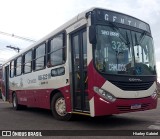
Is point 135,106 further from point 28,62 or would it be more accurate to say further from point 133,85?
point 28,62

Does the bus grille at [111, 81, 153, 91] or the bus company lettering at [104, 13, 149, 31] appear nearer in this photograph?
the bus grille at [111, 81, 153, 91]

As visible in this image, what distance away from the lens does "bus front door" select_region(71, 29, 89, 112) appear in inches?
346

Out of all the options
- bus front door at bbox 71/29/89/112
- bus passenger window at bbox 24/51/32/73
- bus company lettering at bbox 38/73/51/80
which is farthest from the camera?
bus passenger window at bbox 24/51/32/73

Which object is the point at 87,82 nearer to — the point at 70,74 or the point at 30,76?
the point at 70,74

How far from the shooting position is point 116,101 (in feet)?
27.2

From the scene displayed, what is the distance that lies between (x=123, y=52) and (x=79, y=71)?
55.9 inches

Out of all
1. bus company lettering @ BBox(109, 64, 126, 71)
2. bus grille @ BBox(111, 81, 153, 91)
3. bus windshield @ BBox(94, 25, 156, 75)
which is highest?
bus windshield @ BBox(94, 25, 156, 75)

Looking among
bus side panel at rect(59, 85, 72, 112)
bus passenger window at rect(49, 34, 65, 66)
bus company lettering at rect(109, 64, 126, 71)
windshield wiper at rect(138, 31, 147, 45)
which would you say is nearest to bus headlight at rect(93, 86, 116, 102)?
bus company lettering at rect(109, 64, 126, 71)

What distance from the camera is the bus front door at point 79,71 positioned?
8780 millimetres

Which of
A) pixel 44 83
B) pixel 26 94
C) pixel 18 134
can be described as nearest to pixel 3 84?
pixel 26 94

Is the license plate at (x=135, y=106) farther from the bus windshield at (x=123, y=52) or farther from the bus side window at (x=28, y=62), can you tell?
the bus side window at (x=28, y=62)

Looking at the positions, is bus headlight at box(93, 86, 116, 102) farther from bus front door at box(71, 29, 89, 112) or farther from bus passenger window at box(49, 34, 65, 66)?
bus passenger window at box(49, 34, 65, 66)

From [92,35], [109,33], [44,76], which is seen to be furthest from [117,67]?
[44,76]

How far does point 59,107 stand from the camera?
10.4 metres
